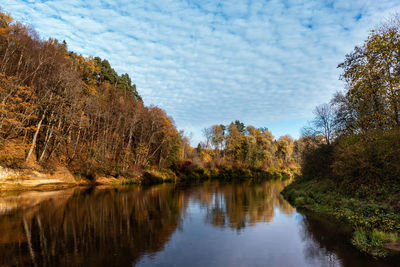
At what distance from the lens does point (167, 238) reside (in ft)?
36.4

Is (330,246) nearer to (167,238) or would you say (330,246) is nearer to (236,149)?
(167,238)

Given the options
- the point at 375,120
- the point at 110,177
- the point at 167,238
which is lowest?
the point at 167,238

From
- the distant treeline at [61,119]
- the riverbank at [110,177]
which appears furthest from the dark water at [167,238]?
the distant treeline at [61,119]

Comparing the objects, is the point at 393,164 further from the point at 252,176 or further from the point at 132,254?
the point at 252,176

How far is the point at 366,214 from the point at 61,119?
36.1m

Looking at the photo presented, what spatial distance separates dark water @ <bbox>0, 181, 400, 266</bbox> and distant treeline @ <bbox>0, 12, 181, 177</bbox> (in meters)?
11.5

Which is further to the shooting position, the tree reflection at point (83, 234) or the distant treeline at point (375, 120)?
the distant treeline at point (375, 120)

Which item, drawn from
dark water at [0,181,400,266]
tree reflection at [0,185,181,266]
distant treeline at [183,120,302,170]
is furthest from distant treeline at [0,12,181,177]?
distant treeline at [183,120,302,170]

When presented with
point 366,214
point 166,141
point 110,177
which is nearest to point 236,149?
point 166,141

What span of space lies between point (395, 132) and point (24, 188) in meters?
32.4

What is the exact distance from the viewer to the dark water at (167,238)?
27.5ft

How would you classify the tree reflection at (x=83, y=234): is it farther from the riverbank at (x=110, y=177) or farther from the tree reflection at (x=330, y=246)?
the riverbank at (x=110, y=177)

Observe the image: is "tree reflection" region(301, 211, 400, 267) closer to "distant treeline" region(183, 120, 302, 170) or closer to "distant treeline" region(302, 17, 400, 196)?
"distant treeline" region(302, 17, 400, 196)

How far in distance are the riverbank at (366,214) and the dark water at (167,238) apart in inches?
27.9
